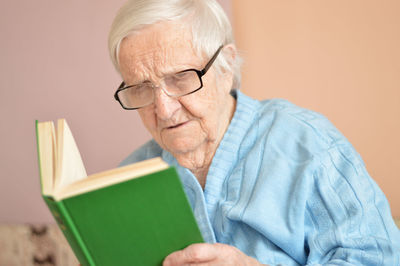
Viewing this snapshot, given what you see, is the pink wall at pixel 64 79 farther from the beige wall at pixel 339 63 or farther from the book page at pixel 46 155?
the book page at pixel 46 155

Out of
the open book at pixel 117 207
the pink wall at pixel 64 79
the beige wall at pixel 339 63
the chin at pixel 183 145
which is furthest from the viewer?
the pink wall at pixel 64 79

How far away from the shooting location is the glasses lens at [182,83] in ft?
3.52

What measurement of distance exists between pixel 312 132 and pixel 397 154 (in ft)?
3.10

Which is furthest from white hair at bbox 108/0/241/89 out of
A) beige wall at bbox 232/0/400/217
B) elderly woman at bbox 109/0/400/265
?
beige wall at bbox 232/0/400/217

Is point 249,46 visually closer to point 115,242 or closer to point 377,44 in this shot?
point 377,44

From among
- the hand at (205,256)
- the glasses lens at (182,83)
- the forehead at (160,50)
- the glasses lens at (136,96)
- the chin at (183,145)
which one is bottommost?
the hand at (205,256)

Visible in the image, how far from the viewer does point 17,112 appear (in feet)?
7.18

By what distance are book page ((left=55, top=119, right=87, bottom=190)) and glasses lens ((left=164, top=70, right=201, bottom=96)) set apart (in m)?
0.37

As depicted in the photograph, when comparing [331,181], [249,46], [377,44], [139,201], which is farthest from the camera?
[249,46]

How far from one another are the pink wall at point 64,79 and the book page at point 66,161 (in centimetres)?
136

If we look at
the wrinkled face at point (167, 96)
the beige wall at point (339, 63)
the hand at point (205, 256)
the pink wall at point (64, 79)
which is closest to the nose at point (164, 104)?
the wrinkled face at point (167, 96)

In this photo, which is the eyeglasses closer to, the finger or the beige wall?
the finger

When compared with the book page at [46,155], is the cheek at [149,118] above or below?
below

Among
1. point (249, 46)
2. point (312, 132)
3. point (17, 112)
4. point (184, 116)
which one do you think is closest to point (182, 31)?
point (184, 116)
